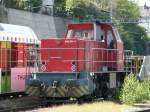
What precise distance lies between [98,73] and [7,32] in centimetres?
441

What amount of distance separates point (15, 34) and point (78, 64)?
4.08 metres

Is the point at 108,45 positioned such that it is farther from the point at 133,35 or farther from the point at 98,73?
the point at 133,35

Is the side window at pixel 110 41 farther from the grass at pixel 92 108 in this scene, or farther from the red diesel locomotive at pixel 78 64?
the grass at pixel 92 108

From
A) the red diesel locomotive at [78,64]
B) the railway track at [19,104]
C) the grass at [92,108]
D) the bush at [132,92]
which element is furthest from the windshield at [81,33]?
the grass at [92,108]

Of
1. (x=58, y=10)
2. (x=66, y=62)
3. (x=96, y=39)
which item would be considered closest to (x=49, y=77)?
(x=66, y=62)

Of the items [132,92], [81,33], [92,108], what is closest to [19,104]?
[81,33]

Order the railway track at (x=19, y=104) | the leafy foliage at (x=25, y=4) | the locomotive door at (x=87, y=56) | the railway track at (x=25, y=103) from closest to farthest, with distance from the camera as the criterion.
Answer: the railway track at (x=19, y=104), the railway track at (x=25, y=103), the locomotive door at (x=87, y=56), the leafy foliage at (x=25, y=4)

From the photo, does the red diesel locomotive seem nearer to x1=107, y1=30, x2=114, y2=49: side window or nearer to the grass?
x1=107, y1=30, x2=114, y2=49: side window

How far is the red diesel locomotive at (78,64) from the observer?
59.5 ft

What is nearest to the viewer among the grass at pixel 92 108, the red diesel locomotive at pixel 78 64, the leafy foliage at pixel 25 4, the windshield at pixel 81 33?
the grass at pixel 92 108

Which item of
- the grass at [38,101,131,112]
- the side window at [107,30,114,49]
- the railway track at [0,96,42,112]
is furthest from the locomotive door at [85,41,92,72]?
the railway track at [0,96,42,112]

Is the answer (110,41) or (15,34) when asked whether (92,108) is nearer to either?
(110,41)

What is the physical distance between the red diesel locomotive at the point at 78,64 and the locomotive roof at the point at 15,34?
6.16ft

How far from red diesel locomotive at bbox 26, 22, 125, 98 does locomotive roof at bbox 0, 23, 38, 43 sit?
6.16ft
